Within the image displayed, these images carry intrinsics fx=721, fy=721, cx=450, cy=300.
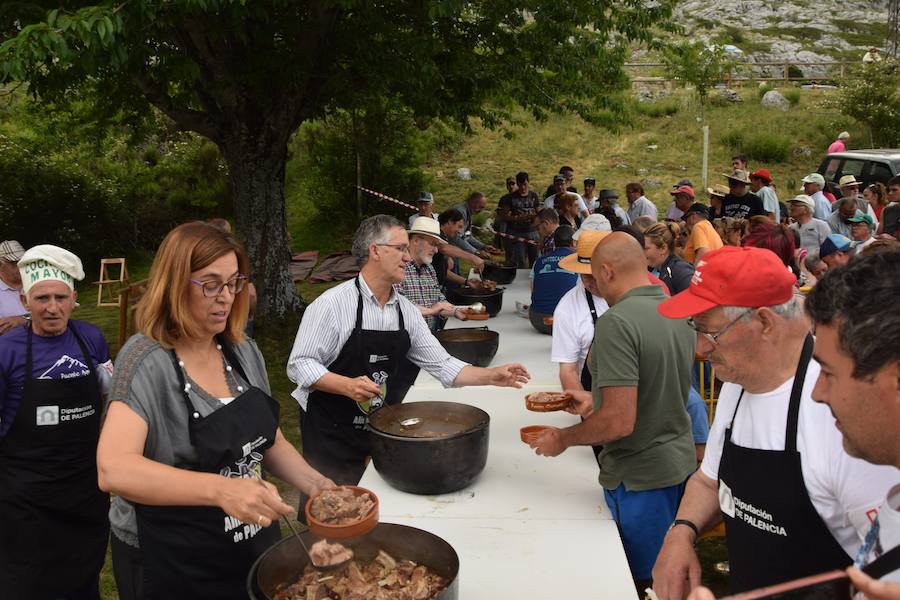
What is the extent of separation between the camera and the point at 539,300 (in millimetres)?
5648

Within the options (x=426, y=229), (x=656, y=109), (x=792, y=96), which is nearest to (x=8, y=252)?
(x=426, y=229)

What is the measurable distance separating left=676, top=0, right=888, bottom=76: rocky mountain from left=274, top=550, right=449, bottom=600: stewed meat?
65.3 meters

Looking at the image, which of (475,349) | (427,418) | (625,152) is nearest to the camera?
(427,418)

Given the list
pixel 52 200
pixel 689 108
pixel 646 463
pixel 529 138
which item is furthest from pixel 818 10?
pixel 646 463

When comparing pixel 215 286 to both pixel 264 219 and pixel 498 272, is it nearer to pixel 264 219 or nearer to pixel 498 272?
pixel 498 272

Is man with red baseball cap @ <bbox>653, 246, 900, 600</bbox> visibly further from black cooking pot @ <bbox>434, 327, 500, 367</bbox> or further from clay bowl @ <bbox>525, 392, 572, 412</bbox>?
black cooking pot @ <bbox>434, 327, 500, 367</bbox>

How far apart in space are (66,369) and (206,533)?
1497 mm

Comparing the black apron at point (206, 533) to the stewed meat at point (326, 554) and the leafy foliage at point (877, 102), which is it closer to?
the stewed meat at point (326, 554)

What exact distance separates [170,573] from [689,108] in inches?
1111

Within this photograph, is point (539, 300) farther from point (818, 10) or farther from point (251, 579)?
Answer: point (818, 10)

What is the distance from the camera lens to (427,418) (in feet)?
10.5

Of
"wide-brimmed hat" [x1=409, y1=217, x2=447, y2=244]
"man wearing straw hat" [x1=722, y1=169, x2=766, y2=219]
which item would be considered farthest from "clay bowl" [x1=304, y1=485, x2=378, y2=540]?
"man wearing straw hat" [x1=722, y1=169, x2=766, y2=219]

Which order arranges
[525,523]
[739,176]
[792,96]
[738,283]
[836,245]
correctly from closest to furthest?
[738,283], [525,523], [836,245], [739,176], [792,96]

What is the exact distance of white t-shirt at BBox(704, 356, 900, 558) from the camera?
1663 mm
